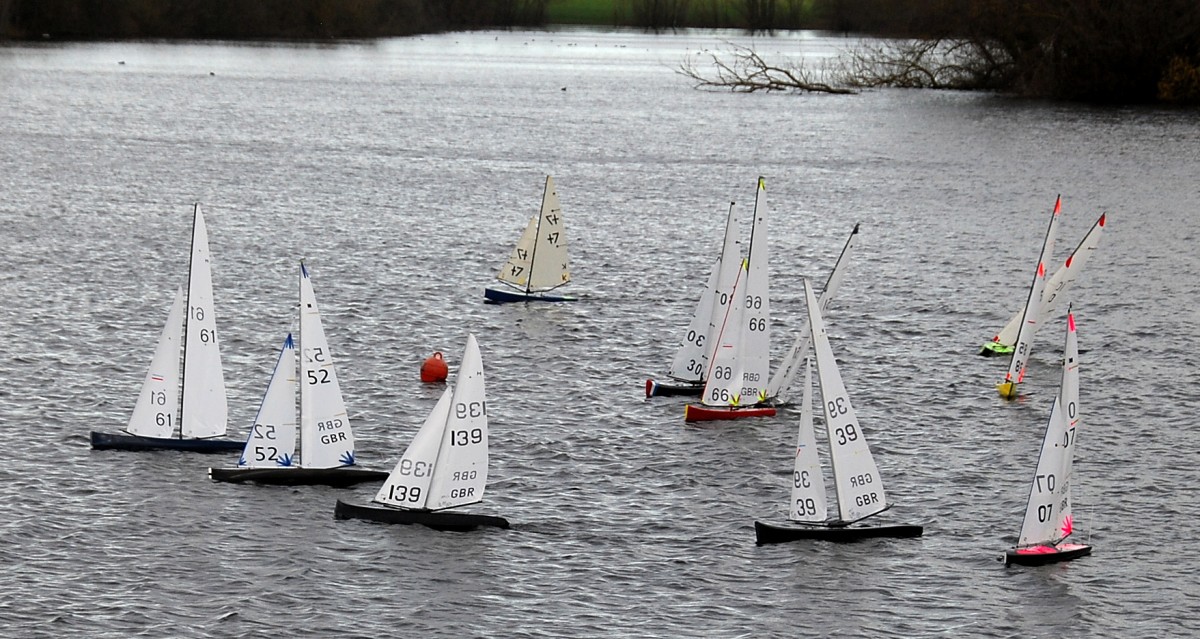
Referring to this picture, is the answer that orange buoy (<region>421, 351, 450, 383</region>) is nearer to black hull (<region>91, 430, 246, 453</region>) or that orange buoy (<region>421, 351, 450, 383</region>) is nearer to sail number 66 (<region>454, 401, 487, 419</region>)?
black hull (<region>91, 430, 246, 453</region>)

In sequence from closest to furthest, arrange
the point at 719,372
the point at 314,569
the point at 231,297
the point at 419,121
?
the point at 314,569 → the point at 719,372 → the point at 231,297 → the point at 419,121

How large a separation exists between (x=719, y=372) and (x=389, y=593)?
1281cm

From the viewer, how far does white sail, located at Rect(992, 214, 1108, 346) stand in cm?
3991

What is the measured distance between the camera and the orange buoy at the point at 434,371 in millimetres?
37688

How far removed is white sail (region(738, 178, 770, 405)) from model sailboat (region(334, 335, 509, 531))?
29.8 ft

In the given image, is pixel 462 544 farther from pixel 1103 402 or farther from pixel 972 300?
pixel 972 300

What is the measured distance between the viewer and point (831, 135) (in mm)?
107188

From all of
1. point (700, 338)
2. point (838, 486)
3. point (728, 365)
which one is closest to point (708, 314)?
point (700, 338)

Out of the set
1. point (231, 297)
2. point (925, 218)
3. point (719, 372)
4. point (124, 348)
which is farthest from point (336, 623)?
point (925, 218)

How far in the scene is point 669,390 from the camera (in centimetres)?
3731

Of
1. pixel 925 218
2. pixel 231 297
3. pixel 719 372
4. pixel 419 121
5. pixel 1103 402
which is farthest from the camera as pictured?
pixel 419 121

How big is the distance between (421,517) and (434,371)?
10623mm

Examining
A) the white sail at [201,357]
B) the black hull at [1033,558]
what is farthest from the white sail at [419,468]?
the black hull at [1033,558]

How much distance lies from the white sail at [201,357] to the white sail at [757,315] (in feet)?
37.6
